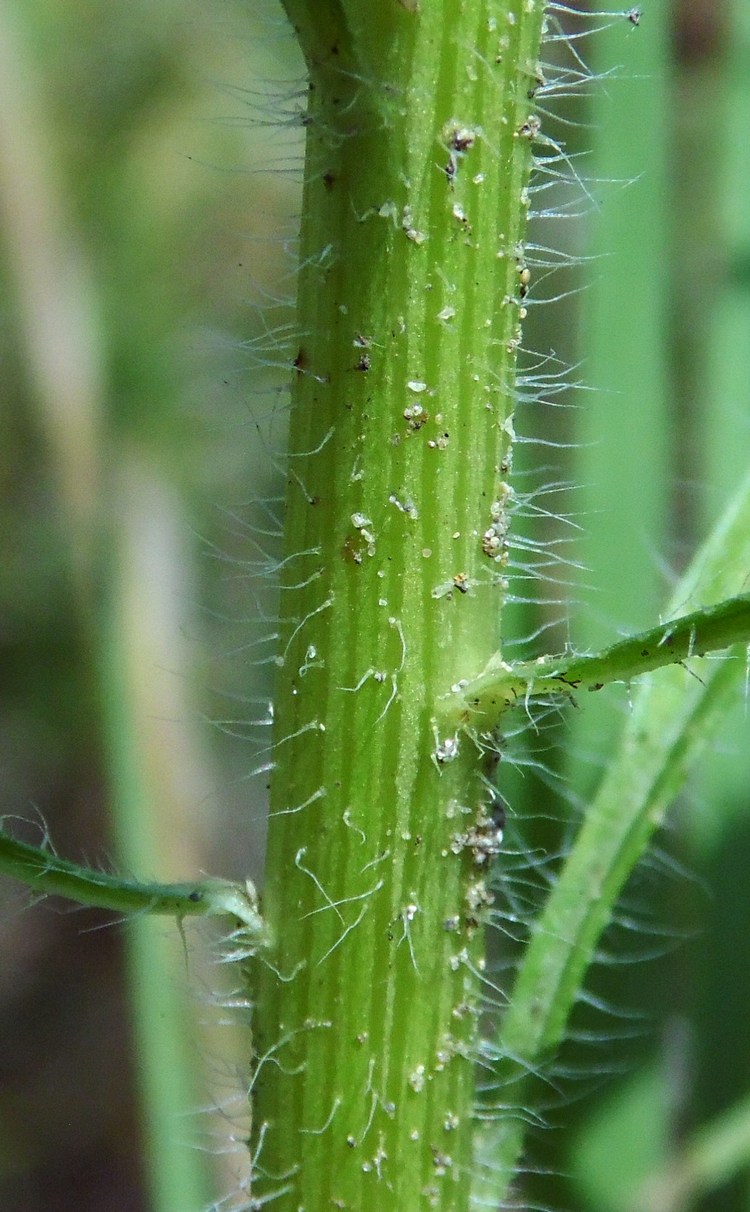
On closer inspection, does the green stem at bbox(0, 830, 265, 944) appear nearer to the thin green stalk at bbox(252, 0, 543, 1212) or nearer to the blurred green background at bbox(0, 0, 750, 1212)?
the thin green stalk at bbox(252, 0, 543, 1212)

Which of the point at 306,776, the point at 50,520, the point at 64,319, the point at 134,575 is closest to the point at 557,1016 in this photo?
the point at 306,776

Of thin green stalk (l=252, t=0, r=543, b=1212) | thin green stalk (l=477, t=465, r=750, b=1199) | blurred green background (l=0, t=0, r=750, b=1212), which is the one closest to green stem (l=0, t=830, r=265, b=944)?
thin green stalk (l=252, t=0, r=543, b=1212)

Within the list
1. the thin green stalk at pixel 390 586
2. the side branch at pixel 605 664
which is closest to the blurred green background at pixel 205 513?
the thin green stalk at pixel 390 586

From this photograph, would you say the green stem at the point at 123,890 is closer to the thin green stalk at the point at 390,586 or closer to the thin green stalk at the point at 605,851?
the thin green stalk at the point at 390,586

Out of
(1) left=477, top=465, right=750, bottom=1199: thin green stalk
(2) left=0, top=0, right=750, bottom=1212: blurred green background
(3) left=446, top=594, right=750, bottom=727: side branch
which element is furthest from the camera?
(2) left=0, top=0, right=750, bottom=1212: blurred green background

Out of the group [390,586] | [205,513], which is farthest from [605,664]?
[205,513]
